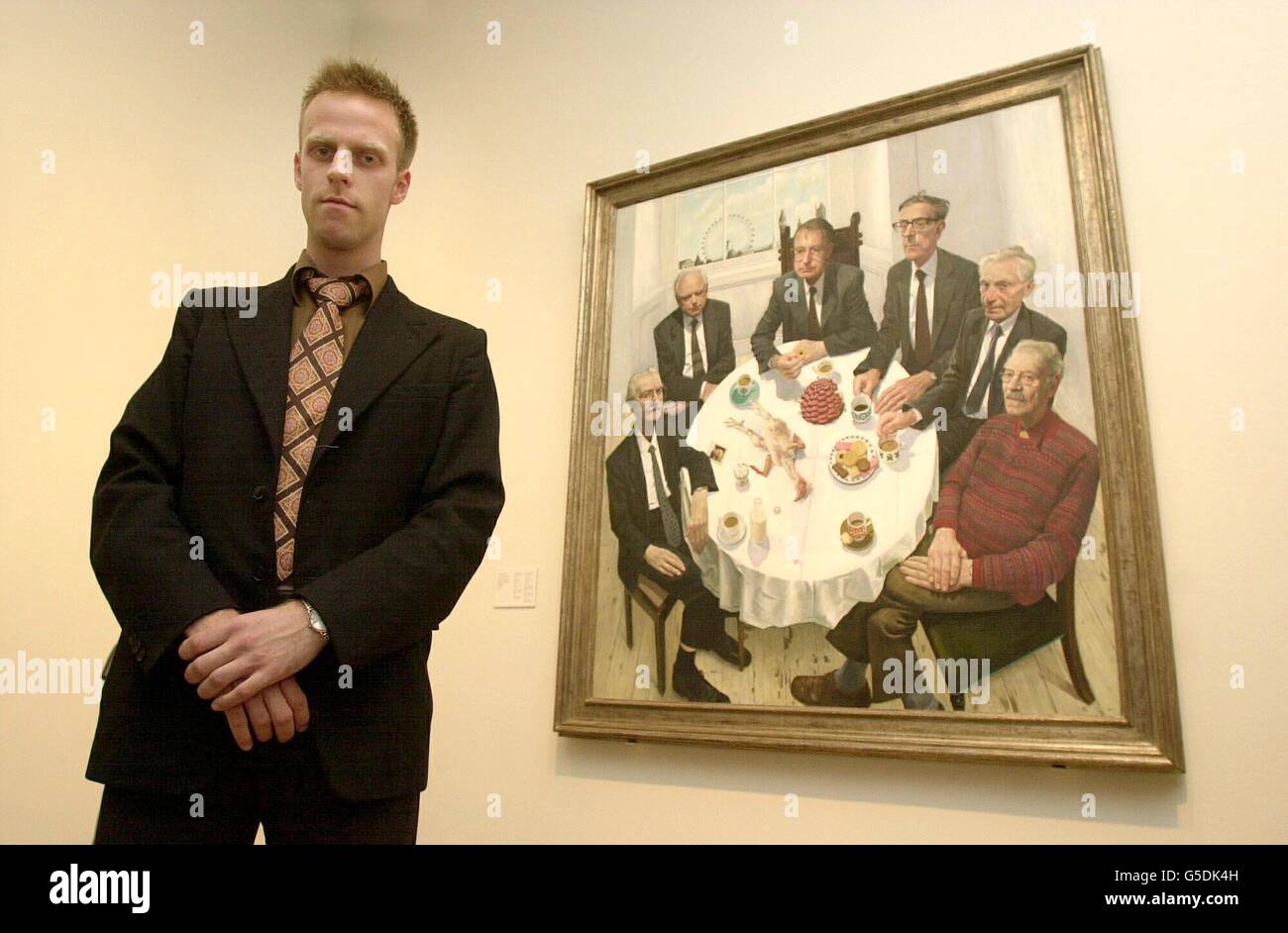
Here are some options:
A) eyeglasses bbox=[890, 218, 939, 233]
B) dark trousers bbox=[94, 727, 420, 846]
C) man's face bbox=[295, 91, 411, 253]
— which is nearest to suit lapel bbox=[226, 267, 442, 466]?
man's face bbox=[295, 91, 411, 253]

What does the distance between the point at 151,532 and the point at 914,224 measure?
213cm

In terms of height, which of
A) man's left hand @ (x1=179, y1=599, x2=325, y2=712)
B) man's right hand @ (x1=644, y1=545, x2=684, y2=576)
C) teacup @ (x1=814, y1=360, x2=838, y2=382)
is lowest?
man's left hand @ (x1=179, y1=599, x2=325, y2=712)

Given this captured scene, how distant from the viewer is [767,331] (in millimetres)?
2883

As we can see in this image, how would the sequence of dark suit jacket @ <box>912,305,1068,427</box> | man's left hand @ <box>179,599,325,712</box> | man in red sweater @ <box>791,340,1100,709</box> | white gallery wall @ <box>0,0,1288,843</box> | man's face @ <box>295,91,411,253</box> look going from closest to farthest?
man's left hand @ <box>179,599,325,712</box> < man's face @ <box>295,91,411,253</box> < white gallery wall @ <box>0,0,1288,843</box> < man in red sweater @ <box>791,340,1100,709</box> < dark suit jacket @ <box>912,305,1068,427</box>

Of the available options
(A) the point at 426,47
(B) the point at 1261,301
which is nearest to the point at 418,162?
(A) the point at 426,47

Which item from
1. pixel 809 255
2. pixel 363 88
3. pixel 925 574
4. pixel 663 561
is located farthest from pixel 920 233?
pixel 363 88

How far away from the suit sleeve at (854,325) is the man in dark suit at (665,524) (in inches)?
19.7

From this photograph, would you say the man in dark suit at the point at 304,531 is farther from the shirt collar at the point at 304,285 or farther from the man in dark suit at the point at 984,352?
the man in dark suit at the point at 984,352

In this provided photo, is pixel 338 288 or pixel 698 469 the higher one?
pixel 698 469

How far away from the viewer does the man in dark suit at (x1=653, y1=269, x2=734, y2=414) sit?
9.67 ft

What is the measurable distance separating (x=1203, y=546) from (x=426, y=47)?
10.8 feet

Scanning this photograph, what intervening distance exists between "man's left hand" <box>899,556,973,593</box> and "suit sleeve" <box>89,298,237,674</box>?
1752 millimetres

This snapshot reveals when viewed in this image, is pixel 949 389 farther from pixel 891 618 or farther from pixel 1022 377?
pixel 891 618

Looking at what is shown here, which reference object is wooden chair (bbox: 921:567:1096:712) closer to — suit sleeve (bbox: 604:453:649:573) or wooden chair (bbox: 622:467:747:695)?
wooden chair (bbox: 622:467:747:695)
